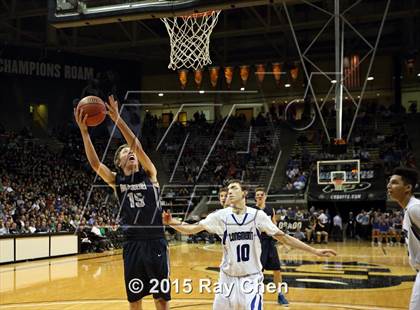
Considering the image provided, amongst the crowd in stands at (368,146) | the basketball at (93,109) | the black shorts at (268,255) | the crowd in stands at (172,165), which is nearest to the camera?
the basketball at (93,109)

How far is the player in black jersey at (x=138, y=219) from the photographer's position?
4.68m

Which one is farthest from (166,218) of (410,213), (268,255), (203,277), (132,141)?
(203,277)

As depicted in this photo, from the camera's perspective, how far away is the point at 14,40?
26.7 metres

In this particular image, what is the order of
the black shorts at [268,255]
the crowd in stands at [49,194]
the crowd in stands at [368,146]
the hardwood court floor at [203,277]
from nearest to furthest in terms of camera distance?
1. the black shorts at [268,255]
2. the hardwood court floor at [203,277]
3. the crowd in stands at [49,194]
4. the crowd in stands at [368,146]

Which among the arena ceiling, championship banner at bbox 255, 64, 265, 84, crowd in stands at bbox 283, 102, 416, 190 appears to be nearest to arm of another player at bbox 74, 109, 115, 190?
crowd in stands at bbox 283, 102, 416, 190

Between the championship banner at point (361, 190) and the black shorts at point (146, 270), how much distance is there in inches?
713

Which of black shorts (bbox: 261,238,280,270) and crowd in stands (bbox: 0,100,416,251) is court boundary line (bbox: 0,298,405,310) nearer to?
black shorts (bbox: 261,238,280,270)

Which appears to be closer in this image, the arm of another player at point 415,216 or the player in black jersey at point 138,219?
the arm of another player at point 415,216

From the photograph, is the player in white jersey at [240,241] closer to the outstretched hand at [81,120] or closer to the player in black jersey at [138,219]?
the player in black jersey at [138,219]

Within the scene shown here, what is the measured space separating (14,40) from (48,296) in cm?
1978

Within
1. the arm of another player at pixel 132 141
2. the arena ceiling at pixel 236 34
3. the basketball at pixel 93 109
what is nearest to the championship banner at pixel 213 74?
the arena ceiling at pixel 236 34

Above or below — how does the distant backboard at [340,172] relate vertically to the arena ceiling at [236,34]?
below

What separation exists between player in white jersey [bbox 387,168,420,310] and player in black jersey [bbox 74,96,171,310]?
1922 mm

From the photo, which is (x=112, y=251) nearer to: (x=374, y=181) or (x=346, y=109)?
(x=374, y=181)
